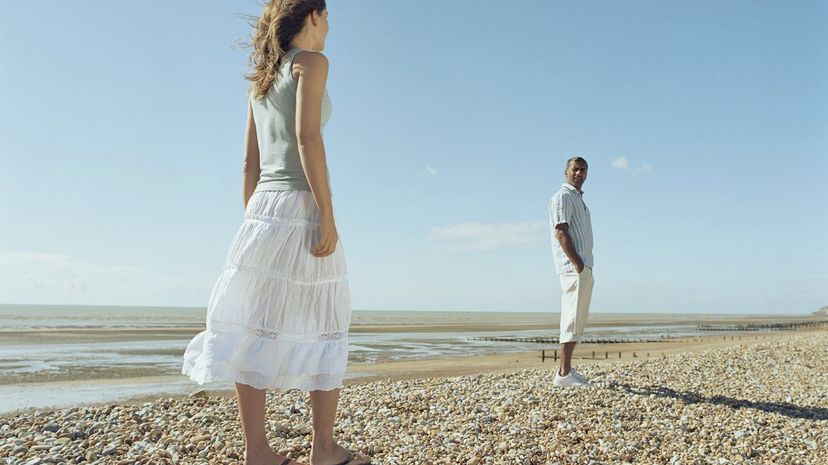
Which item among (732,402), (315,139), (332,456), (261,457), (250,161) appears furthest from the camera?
(732,402)

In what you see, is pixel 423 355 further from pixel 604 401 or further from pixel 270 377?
pixel 270 377

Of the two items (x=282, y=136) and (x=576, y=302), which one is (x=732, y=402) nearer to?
(x=576, y=302)

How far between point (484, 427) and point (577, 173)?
3.32 metres

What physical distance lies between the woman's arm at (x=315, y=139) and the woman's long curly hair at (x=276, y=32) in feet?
0.83

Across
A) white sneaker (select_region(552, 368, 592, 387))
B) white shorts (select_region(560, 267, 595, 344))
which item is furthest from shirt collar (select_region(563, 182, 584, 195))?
white sneaker (select_region(552, 368, 592, 387))

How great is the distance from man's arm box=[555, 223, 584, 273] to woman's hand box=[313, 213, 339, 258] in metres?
4.19

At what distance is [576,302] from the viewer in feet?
22.1

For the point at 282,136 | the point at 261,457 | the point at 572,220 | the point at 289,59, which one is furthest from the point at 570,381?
→ the point at 289,59

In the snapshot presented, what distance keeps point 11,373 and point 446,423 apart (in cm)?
1113

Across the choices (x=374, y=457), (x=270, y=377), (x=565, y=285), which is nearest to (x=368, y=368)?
(x=565, y=285)

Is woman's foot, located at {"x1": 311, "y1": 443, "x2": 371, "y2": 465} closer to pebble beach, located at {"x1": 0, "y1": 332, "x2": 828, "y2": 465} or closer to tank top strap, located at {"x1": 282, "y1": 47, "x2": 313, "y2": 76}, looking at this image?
pebble beach, located at {"x1": 0, "y1": 332, "x2": 828, "y2": 465}

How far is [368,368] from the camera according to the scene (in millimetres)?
13109

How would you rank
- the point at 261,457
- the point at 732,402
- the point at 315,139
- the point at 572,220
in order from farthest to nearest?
the point at 572,220, the point at 732,402, the point at 261,457, the point at 315,139

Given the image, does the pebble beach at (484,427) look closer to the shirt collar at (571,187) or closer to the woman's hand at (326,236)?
the woman's hand at (326,236)
